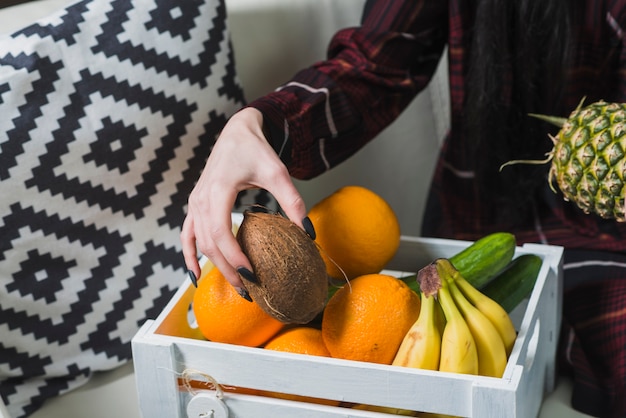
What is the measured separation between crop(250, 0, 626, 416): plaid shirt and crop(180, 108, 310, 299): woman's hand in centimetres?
12

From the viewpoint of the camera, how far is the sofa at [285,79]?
3.28 ft

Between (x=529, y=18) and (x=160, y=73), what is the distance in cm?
50

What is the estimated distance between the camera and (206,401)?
790 mm

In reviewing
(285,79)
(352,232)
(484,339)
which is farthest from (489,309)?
(285,79)

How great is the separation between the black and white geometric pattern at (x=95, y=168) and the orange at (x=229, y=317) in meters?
0.26

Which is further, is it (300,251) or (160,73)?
(160,73)

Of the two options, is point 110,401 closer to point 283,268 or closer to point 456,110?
point 283,268

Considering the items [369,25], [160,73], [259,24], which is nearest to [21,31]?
[160,73]

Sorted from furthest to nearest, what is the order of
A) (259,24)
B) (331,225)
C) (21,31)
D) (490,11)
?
(259,24), (490,11), (21,31), (331,225)

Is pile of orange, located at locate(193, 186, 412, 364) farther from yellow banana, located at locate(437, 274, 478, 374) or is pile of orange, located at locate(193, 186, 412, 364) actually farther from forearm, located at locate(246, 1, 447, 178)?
forearm, located at locate(246, 1, 447, 178)

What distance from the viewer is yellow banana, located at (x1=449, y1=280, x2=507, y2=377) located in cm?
73

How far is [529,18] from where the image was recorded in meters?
1.09

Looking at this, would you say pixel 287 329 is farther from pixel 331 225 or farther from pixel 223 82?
pixel 223 82

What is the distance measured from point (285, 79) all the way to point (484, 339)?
64cm
